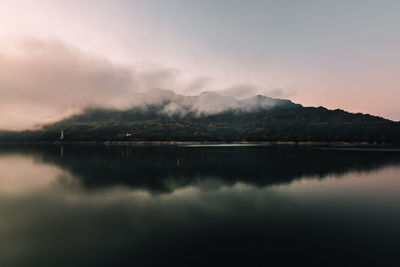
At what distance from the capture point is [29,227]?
22234mm

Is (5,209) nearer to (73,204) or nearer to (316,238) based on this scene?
(73,204)

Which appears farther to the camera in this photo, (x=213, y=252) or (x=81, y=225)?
(x=81, y=225)

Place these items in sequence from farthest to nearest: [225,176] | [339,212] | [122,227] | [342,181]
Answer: [225,176] < [342,181] < [339,212] < [122,227]

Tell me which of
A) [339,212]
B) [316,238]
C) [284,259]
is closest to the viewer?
[284,259]

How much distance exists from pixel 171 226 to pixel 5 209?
23932 mm

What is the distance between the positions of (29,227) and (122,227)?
33.1ft

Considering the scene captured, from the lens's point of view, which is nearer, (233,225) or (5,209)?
(233,225)

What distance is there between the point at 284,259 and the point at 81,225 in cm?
2034

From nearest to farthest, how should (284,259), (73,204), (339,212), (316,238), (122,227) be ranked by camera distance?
(284,259) → (316,238) → (122,227) → (339,212) → (73,204)

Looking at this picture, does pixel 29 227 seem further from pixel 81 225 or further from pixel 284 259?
pixel 284 259

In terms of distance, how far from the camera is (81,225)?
2256 cm

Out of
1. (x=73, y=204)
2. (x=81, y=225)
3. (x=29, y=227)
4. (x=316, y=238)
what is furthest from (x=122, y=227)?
(x=316, y=238)

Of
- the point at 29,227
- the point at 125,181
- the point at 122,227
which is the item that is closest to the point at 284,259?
the point at 122,227

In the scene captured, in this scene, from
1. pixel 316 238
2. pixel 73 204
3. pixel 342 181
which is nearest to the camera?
pixel 316 238
